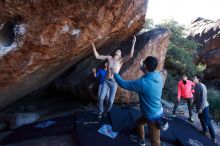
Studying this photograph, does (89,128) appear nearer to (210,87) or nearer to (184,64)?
(184,64)

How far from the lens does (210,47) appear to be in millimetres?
21844

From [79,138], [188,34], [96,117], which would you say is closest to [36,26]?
[79,138]

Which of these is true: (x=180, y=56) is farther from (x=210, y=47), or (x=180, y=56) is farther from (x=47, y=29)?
(x=47, y=29)

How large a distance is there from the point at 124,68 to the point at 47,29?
16.5ft

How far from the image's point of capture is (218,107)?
49.8 ft

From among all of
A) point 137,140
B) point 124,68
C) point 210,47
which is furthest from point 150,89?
point 210,47

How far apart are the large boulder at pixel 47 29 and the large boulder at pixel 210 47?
14.0 m

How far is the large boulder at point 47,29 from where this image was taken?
19.9ft

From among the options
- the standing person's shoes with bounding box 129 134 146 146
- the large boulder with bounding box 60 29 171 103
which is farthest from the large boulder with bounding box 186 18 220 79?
the standing person's shoes with bounding box 129 134 146 146

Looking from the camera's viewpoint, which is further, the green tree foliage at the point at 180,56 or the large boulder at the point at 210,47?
the large boulder at the point at 210,47

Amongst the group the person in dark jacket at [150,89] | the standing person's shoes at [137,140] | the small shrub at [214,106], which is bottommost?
the small shrub at [214,106]

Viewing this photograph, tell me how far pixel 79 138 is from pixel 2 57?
9.07ft

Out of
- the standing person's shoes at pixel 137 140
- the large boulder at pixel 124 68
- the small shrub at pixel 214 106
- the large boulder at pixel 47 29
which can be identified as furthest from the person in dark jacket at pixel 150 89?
the small shrub at pixel 214 106

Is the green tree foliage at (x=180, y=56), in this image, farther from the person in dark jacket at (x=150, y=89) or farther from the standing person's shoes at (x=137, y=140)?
the person in dark jacket at (x=150, y=89)
